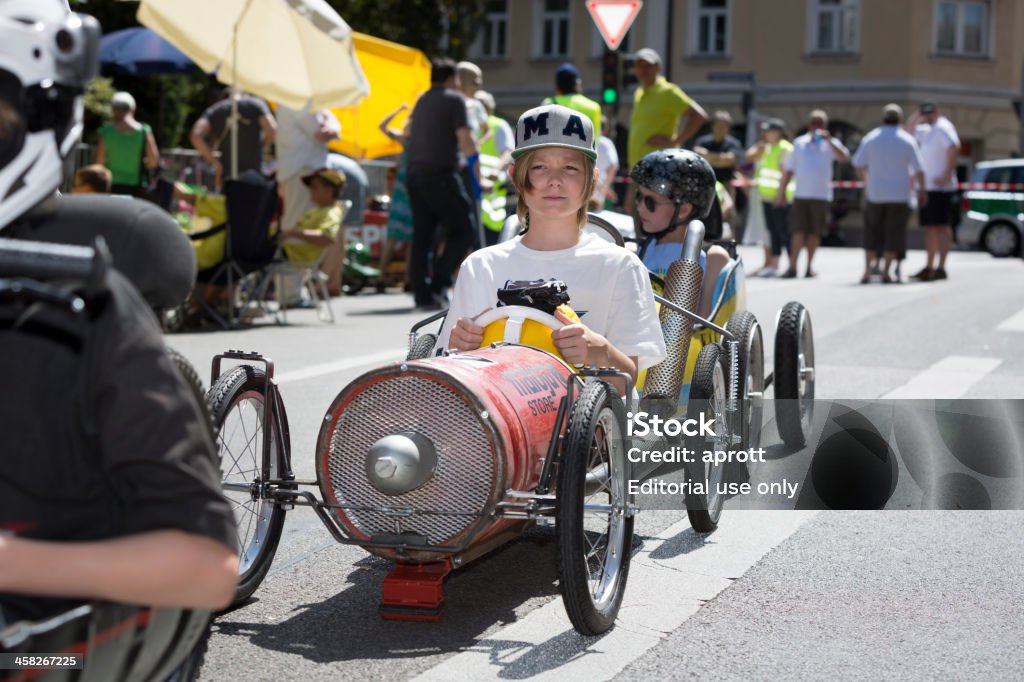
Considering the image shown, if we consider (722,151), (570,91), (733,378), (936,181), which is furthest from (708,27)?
(733,378)

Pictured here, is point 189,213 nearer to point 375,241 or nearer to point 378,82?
point 375,241

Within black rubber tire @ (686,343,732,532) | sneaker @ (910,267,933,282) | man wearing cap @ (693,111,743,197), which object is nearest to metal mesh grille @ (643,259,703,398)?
black rubber tire @ (686,343,732,532)

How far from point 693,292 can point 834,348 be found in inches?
212

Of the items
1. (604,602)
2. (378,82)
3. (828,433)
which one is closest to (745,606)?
(604,602)

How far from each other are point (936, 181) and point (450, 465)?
15842 mm

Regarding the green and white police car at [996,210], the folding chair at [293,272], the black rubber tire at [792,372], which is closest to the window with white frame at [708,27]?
the green and white police car at [996,210]

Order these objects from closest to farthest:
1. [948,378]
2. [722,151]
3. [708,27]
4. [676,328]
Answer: [676,328], [948,378], [722,151], [708,27]

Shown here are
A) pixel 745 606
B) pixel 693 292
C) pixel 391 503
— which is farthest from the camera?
pixel 693 292

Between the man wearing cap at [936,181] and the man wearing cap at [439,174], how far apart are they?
7687mm

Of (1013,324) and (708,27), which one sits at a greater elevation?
(708,27)

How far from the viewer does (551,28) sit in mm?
50312

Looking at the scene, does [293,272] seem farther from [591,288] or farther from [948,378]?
[591,288]

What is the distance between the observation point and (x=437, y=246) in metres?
15.4

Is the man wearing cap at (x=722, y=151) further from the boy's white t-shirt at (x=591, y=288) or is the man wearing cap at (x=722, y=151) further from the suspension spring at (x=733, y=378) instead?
the boy's white t-shirt at (x=591, y=288)
